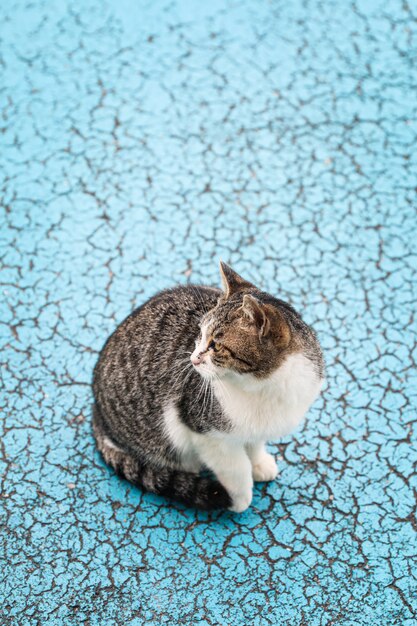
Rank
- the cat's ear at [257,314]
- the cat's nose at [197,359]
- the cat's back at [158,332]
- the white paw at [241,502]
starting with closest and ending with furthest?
the cat's ear at [257,314]
the cat's nose at [197,359]
the cat's back at [158,332]
the white paw at [241,502]

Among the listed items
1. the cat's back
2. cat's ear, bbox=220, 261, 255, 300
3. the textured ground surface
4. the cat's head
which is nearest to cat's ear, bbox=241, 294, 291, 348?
the cat's head

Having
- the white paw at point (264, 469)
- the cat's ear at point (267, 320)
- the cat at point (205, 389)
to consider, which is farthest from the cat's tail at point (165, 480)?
the cat's ear at point (267, 320)

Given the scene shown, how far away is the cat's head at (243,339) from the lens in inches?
54.8

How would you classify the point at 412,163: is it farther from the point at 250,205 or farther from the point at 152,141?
the point at 152,141

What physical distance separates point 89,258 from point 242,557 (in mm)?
1069

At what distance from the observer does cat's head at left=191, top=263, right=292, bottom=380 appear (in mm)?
1392

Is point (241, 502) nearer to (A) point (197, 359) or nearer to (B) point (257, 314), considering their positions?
(A) point (197, 359)

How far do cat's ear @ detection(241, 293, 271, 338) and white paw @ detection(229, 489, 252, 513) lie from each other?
54cm

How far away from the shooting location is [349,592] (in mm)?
1697

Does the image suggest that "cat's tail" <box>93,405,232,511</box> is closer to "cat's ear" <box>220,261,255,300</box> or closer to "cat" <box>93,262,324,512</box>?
"cat" <box>93,262,324,512</box>

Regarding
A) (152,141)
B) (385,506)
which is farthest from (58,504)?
(152,141)

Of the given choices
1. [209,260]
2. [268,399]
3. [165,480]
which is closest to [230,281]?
[268,399]

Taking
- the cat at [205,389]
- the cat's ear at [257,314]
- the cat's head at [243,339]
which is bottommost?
the cat at [205,389]

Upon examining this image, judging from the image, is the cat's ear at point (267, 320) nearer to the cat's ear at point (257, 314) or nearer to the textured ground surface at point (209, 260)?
the cat's ear at point (257, 314)
